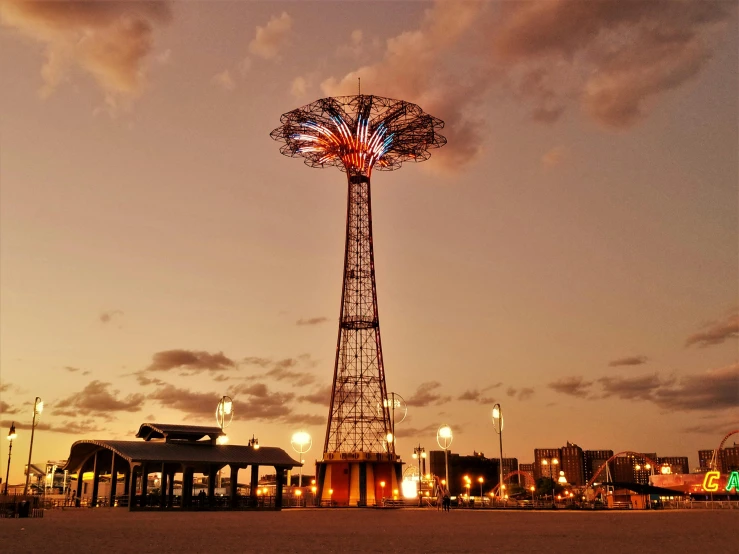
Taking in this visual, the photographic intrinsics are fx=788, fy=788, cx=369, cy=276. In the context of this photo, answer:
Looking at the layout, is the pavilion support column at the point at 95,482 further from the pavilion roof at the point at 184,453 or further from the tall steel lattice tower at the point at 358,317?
the tall steel lattice tower at the point at 358,317

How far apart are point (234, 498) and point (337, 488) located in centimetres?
1706

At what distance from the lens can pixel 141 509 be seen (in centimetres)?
5988

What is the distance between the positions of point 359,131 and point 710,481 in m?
68.1

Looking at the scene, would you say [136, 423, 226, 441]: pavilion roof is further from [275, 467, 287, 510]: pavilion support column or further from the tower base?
the tower base

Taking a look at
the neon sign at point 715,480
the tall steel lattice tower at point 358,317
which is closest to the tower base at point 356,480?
the tall steel lattice tower at point 358,317

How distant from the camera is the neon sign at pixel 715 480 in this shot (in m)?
102

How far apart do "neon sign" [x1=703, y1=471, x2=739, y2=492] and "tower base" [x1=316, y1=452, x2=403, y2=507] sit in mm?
48175

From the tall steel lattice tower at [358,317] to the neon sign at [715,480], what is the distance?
48178mm

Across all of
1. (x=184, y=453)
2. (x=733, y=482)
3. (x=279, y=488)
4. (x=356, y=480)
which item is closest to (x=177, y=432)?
(x=184, y=453)

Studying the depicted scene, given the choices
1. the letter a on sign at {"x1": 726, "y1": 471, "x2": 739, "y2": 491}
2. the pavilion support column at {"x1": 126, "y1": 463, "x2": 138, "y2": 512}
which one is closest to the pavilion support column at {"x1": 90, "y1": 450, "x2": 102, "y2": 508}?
the pavilion support column at {"x1": 126, "y1": 463, "x2": 138, "y2": 512}

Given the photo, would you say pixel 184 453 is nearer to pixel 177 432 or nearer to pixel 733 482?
pixel 177 432

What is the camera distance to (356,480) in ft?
265

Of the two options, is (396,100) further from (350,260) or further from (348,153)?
(350,260)

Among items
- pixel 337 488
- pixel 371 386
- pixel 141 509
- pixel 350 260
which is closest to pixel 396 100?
pixel 350 260
